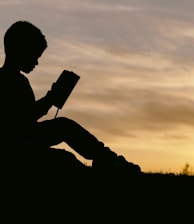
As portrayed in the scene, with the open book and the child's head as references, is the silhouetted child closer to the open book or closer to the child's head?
the child's head

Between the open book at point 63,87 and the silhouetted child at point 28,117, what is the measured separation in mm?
224

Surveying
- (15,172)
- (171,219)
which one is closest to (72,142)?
(15,172)

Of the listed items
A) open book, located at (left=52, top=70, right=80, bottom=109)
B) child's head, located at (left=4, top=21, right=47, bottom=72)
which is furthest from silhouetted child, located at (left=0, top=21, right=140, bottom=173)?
open book, located at (left=52, top=70, right=80, bottom=109)

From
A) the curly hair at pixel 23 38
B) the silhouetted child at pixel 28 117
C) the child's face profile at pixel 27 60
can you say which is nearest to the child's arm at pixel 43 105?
the silhouetted child at pixel 28 117

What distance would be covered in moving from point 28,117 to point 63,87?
62cm

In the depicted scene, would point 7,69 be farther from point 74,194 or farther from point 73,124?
point 74,194

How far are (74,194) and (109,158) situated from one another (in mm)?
710

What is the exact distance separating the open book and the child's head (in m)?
0.41

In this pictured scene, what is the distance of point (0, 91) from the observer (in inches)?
346

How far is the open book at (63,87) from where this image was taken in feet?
29.9

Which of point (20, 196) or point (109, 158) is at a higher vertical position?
point (109, 158)

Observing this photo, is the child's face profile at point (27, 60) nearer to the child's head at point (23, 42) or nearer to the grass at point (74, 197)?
the child's head at point (23, 42)

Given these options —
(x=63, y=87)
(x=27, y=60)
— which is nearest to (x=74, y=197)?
(x=63, y=87)

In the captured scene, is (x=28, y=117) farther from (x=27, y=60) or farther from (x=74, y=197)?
(x=74, y=197)
